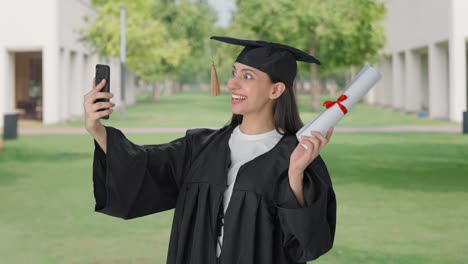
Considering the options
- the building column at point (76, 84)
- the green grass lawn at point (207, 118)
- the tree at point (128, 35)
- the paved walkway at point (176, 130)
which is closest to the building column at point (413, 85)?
the green grass lawn at point (207, 118)

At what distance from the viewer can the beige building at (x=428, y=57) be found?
33719 millimetres

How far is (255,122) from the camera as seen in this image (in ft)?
12.2

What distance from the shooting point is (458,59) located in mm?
33562

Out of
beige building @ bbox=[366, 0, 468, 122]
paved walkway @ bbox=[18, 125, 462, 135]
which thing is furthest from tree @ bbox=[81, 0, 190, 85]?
beige building @ bbox=[366, 0, 468, 122]

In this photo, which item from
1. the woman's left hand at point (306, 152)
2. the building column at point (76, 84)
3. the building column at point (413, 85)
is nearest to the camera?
the woman's left hand at point (306, 152)

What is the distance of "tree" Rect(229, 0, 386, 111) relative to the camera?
41531 millimetres

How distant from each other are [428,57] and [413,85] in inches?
69.0

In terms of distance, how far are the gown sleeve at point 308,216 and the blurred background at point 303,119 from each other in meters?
1.08

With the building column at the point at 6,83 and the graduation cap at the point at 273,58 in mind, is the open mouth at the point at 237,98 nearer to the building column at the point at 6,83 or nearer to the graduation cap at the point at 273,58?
the graduation cap at the point at 273,58

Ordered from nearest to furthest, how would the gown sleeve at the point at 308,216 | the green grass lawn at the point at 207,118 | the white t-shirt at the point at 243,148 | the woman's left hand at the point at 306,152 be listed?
the woman's left hand at the point at 306,152
the gown sleeve at the point at 308,216
the white t-shirt at the point at 243,148
the green grass lawn at the point at 207,118

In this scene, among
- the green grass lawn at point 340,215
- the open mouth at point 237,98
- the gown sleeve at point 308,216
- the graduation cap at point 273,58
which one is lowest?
the green grass lawn at point 340,215

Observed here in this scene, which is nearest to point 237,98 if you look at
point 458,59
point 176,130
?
point 176,130

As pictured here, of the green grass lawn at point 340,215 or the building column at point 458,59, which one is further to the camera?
the building column at point 458,59

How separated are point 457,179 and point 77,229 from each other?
7318mm
